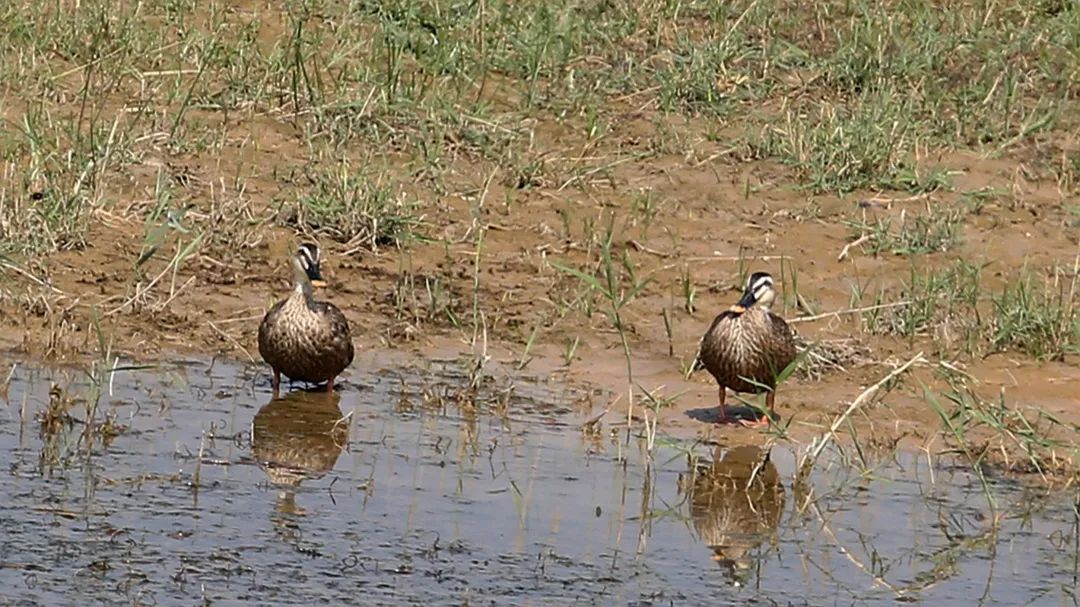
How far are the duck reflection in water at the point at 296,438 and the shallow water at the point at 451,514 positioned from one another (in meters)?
0.01

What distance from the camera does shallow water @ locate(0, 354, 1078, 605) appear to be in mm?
6809

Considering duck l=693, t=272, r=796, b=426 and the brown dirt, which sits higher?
duck l=693, t=272, r=796, b=426

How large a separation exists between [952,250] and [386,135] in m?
3.07

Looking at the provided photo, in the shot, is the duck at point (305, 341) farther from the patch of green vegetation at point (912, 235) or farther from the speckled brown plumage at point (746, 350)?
the patch of green vegetation at point (912, 235)

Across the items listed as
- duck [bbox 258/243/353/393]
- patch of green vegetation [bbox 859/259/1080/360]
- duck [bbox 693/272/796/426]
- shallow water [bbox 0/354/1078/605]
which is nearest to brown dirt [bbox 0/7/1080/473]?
patch of green vegetation [bbox 859/259/1080/360]

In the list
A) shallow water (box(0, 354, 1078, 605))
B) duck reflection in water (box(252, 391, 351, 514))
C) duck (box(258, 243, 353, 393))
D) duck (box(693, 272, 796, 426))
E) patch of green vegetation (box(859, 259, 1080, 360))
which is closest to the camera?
shallow water (box(0, 354, 1078, 605))

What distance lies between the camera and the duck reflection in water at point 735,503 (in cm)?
734

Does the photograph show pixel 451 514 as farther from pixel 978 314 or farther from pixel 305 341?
pixel 978 314

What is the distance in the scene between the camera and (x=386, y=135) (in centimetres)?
1194

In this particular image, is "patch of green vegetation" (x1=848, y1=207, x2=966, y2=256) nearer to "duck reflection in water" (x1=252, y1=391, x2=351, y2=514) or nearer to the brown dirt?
the brown dirt

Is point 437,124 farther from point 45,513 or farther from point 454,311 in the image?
point 45,513

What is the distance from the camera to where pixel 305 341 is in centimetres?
894

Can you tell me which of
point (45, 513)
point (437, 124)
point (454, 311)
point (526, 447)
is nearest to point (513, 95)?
point (437, 124)

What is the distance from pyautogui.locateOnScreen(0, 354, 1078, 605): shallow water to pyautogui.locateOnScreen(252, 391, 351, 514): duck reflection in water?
1 centimetres
